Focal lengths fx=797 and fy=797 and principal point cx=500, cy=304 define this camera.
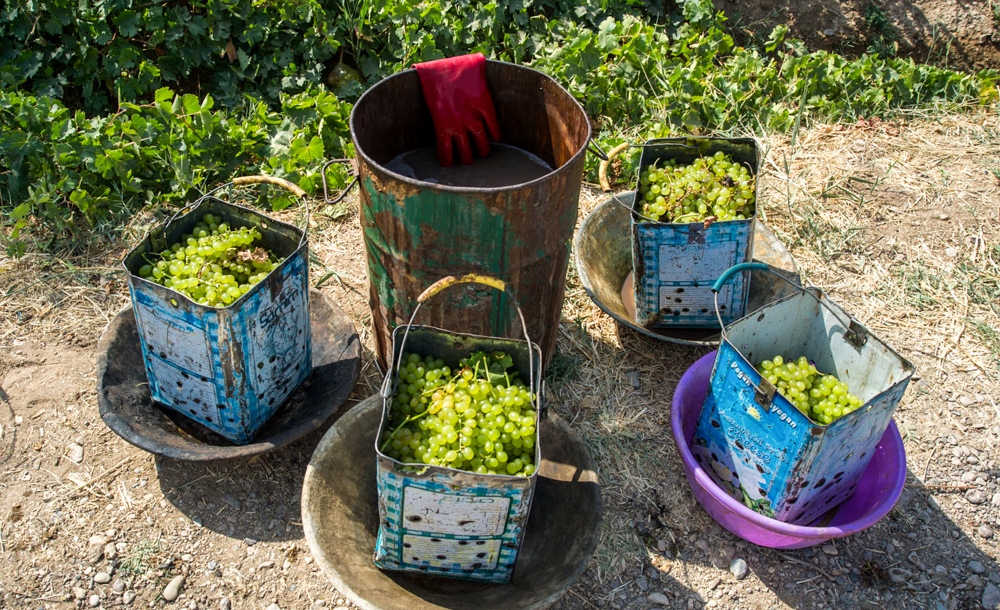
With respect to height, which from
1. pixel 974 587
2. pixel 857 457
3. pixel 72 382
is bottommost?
pixel 974 587

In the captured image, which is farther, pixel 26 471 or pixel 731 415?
pixel 26 471

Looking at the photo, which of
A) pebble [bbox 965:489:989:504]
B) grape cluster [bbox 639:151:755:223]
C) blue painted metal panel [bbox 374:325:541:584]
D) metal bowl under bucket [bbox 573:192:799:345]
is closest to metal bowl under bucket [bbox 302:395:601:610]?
blue painted metal panel [bbox 374:325:541:584]

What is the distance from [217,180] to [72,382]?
142 centimetres

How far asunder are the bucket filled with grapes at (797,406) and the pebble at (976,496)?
0.61 meters

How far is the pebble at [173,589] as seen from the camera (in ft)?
9.23

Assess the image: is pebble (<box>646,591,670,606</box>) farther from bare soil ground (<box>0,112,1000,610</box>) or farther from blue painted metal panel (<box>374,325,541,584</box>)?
blue painted metal panel (<box>374,325,541,584</box>)

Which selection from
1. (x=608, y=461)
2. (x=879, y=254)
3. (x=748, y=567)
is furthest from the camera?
(x=879, y=254)

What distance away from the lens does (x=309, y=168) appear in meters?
4.41

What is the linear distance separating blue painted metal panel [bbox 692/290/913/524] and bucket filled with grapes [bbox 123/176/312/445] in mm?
1595

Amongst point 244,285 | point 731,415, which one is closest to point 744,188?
point 731,415

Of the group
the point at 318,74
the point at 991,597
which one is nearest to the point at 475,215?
the point at 991,597

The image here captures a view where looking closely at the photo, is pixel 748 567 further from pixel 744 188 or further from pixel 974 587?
pixel 744 188

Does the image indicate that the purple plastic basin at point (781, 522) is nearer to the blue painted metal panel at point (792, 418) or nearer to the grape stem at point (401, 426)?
the blue painted metal panel at point (792, 418)

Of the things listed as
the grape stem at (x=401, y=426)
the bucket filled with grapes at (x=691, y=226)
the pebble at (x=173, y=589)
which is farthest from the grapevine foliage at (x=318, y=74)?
the grape stem at (x=401, y=426)
